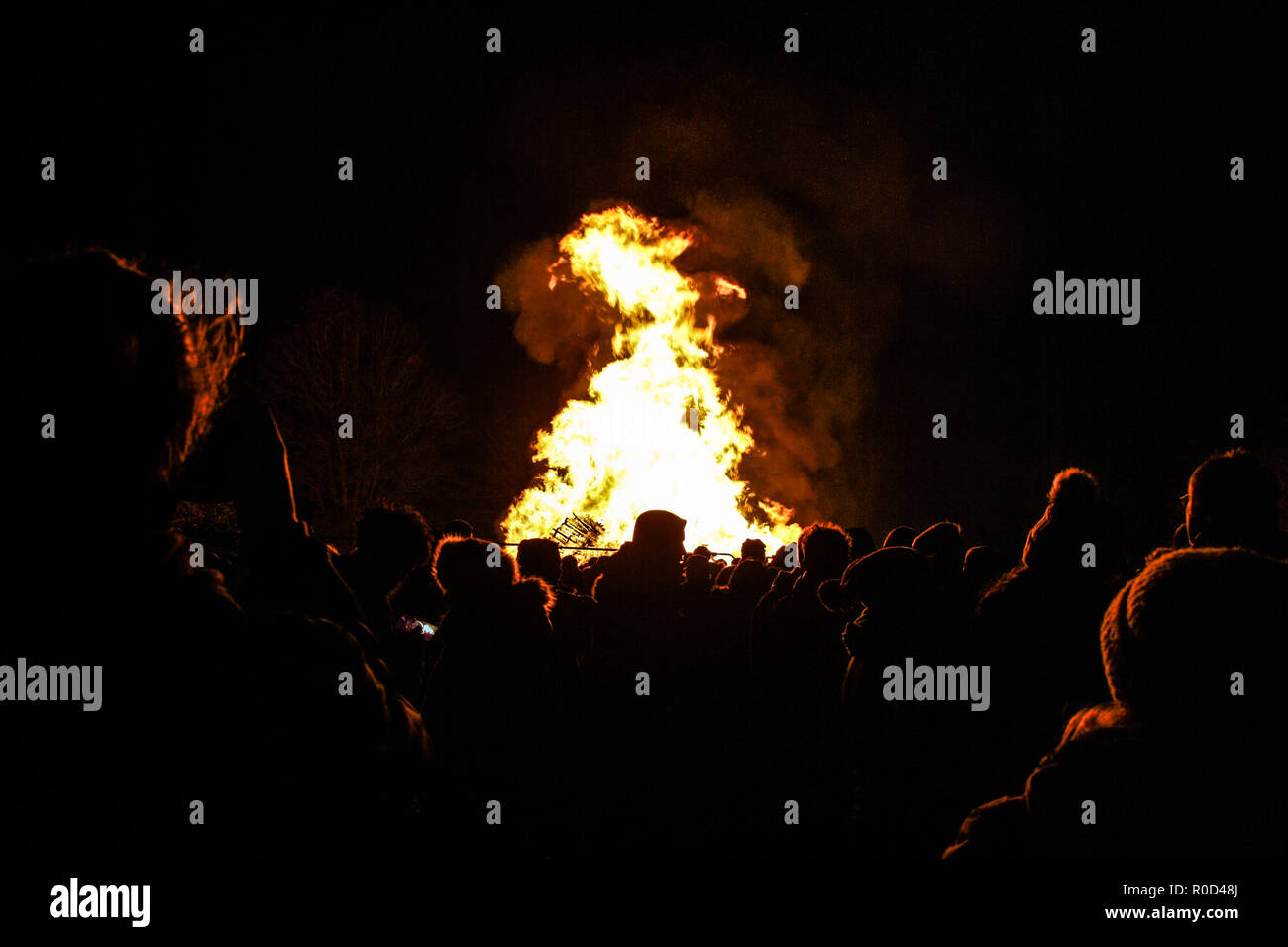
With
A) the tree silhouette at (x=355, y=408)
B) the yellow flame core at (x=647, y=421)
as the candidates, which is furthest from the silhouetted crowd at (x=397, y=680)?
the tree silhouette at (x=355, y=408)

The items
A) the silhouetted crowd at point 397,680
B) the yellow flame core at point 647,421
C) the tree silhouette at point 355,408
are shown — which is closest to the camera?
the silhouetted crowd at point 397,680

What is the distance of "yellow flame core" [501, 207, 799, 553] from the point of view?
22453 mm

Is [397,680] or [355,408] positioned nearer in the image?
[397,680]

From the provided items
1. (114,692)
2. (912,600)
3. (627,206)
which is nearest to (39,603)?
(114,692)

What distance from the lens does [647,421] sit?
2320 centimetres

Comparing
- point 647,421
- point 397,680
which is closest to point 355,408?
point 647,421

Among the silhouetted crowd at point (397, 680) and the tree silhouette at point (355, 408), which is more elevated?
the tree silhouette at point (355, 408)

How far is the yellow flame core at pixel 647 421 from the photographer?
22.5 m

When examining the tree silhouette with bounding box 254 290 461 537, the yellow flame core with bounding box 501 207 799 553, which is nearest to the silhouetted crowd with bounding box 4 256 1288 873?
the yellow flame core with bounding box 501 207 799 553

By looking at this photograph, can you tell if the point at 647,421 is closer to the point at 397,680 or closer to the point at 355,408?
the point at 355,408

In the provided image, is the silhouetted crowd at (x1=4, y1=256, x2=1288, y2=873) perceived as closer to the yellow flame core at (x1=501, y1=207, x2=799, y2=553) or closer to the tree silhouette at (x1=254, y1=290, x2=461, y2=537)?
the yellow flame core at (x1=501, y1=207, x2=799, y2=553)

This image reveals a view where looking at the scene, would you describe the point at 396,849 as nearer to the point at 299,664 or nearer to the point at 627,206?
the point at 299,664

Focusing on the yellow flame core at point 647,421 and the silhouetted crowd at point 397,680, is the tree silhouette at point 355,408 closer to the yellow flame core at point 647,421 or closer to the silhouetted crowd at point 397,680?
the yellow flame core at point 647,421
